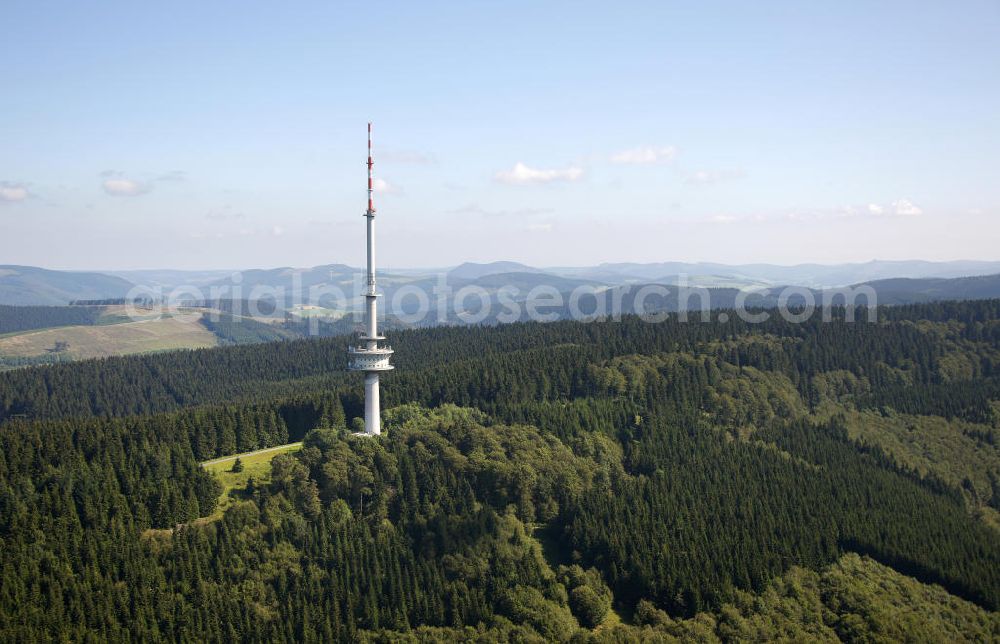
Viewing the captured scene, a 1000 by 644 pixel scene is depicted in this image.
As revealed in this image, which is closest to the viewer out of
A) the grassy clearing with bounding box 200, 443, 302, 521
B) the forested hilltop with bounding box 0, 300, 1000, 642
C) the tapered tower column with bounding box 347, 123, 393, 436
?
the forested hilltop with bounding box 0, 300, 1000, 642

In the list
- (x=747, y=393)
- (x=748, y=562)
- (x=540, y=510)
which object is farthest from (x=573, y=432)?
(x=747, y=393)

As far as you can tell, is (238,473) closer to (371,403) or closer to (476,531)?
(371,403)

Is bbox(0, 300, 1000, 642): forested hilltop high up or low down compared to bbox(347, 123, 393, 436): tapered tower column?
down

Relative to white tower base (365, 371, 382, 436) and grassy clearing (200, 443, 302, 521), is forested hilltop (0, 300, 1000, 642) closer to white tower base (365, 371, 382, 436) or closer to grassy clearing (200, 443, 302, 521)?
grassy clearing (200, 443, 302, 521)

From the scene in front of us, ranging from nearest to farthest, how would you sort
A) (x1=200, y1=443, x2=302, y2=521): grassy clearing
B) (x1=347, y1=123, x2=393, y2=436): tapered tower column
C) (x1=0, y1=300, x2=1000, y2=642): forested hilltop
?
1. (x1=0, y1=300, x2=1000, y2=642): forested hilltop
2. (x1=200, y1=443, x2=302, y2=521): grassy clearing
3. (x1=347, y1=123, x2=393, y2=436): tapered tower column

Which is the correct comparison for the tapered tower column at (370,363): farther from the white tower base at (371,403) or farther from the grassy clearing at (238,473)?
the grassy clearing at (238,473)

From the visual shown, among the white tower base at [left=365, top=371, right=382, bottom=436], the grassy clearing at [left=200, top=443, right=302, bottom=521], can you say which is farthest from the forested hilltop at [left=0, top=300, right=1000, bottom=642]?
the white tower base at [left=365, top=371, right=382, bottom=436]

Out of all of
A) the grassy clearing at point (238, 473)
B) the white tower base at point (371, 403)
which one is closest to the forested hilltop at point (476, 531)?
the grassy clearing at point (238, 473)
